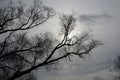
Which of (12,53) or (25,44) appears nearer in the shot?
(12,53)

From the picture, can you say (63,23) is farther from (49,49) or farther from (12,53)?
(12,53)

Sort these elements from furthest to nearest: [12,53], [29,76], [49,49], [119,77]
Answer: [119,77] → [29,76] → [49,49] → [12,53]

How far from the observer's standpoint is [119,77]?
151 feet

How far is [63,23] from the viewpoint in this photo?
2298 centimetres

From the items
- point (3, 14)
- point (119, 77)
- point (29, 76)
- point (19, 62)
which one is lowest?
point (119, 77)

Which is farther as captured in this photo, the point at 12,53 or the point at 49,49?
the point at 49,49

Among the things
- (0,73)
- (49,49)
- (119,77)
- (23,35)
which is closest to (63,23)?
(49,49)

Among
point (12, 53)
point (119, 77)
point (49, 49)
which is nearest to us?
point (12, 53)

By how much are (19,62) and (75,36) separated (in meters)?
7.41

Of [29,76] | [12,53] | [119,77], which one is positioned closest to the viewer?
[12,53]

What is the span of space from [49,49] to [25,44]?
304cm

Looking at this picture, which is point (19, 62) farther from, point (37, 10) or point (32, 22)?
point (37, 10)

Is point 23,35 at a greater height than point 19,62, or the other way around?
point 23,35

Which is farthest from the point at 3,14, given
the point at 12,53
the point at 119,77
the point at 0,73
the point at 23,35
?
the point at 119,77
